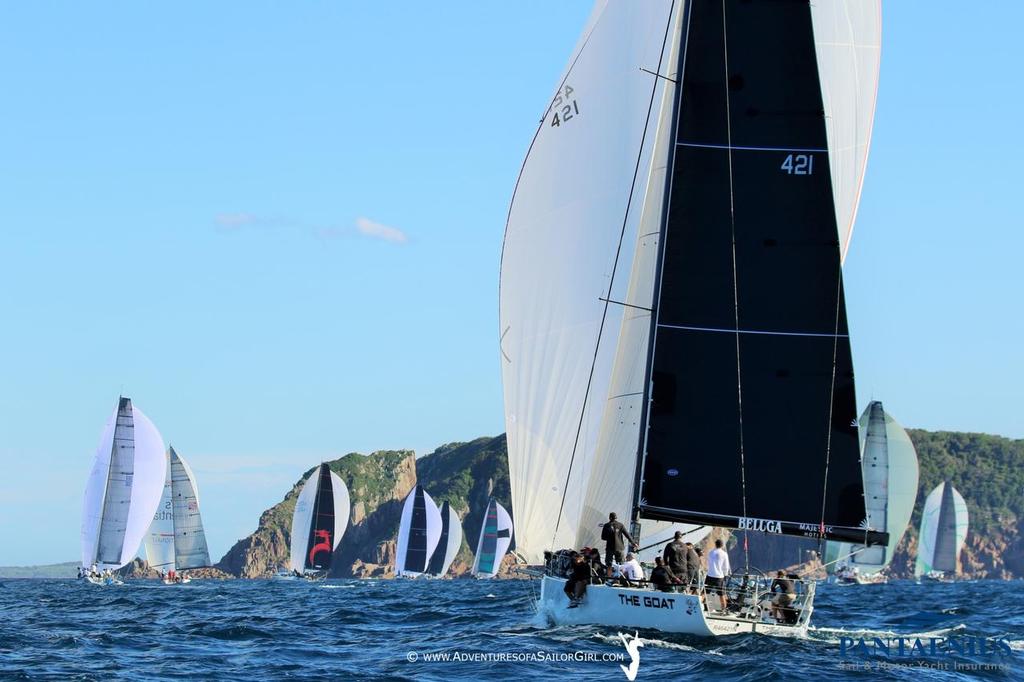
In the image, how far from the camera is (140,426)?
71875 mm

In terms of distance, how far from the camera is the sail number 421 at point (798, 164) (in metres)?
23.4

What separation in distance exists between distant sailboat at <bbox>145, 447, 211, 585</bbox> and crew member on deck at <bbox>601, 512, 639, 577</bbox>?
58.8 metres

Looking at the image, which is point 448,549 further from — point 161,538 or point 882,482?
point 882,482

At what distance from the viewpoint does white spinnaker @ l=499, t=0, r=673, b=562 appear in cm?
2559

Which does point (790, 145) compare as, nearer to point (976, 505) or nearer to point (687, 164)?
point (687, 164)

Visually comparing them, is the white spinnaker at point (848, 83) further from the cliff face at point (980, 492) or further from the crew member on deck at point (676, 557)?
the cliff face at point (980, 492)

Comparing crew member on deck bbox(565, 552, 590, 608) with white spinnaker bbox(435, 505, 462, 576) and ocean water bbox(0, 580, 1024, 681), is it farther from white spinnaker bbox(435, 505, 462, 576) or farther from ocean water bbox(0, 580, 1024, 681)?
white spinnaker bbox(435, 505, 462, 576)

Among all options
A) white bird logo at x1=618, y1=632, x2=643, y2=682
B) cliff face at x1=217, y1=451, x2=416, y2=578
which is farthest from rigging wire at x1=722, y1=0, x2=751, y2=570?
cliff face at x1=217, y1=451, x2=416, y2=578

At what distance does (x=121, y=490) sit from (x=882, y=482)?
128ft

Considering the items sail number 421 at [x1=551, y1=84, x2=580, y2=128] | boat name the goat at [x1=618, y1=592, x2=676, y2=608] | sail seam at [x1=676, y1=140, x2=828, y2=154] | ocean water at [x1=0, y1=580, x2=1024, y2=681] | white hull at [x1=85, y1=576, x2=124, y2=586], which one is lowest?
ocean water at [x1=0, y1=580, x2=1024, y2=681]

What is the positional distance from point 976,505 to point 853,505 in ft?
504

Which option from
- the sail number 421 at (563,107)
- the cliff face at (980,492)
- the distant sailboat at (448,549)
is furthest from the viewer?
the cliff face at (980,492)

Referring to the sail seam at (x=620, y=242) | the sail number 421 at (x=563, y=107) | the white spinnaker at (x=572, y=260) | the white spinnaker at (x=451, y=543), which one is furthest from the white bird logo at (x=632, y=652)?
the white spinnaker at (x=451, y=543)

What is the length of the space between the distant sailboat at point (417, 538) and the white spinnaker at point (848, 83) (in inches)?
3081
